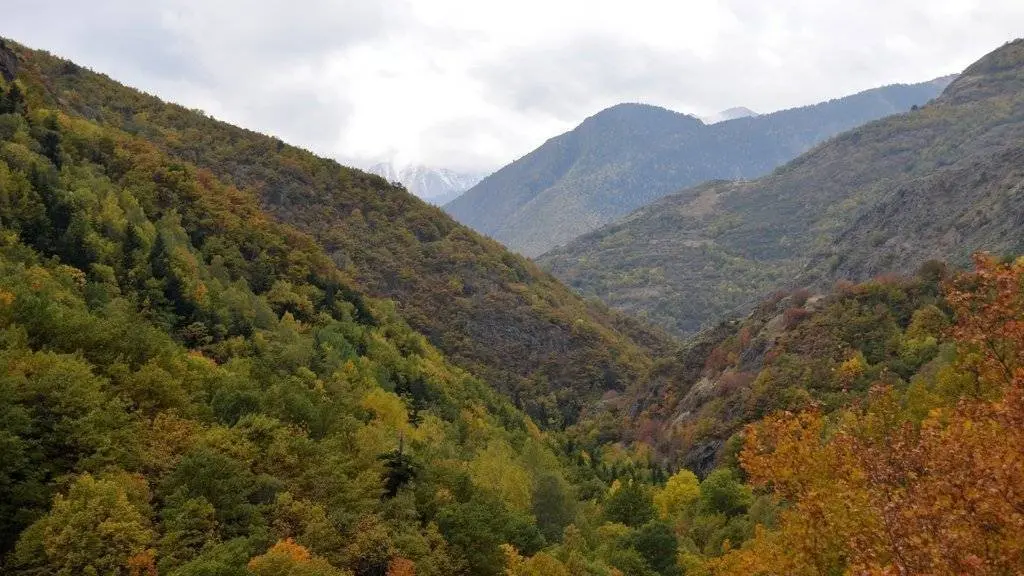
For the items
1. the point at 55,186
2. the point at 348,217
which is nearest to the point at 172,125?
the point at 348,217

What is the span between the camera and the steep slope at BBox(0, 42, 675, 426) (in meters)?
136

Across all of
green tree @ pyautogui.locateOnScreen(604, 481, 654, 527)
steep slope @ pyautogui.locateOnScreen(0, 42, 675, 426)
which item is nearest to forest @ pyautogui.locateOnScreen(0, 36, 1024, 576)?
green tree @ pyautogui.locateOnScreen(604, 481, 654, 527)

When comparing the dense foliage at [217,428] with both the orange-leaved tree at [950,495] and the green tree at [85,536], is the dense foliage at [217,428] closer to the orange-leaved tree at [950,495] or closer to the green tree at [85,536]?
the green tree at [85,536]

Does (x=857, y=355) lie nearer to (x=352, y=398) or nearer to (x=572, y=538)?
(x=572, y=538)

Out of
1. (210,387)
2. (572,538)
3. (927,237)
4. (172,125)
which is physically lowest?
(572,538)

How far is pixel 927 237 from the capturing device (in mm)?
166000

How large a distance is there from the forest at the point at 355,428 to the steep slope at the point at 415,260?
30177 mm

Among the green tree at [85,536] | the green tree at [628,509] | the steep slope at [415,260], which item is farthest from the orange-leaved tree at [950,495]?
the steep slope at [415,260]

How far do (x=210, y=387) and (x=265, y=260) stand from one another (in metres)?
40.6

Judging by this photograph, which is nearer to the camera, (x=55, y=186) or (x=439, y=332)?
(x=55, y=186)

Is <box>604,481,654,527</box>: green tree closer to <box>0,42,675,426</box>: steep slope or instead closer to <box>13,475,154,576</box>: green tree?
<box>13,475,154,576</box>: green tree

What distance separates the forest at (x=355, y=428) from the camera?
2223 centimetres

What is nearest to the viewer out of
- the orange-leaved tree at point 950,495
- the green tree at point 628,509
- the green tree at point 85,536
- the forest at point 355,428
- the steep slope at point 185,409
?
the orange-leaved tree at point 950,495

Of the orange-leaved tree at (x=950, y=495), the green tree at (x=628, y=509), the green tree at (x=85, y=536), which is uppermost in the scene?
the orange-leaved tree at (x=950, y=495)
